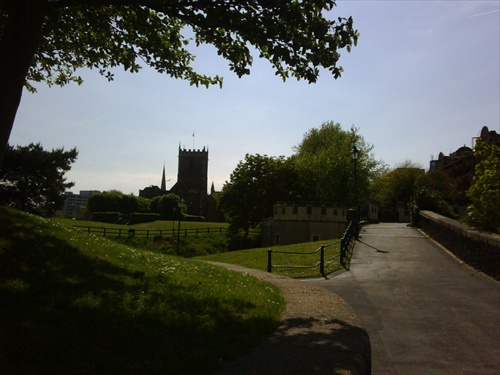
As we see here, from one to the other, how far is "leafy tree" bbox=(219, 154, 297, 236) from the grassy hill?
1719 inches

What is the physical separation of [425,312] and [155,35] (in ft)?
28.1

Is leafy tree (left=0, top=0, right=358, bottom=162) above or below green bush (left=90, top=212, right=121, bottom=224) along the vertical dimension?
above

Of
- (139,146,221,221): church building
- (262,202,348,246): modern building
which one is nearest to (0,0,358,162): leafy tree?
(262,202,348,246): modern building

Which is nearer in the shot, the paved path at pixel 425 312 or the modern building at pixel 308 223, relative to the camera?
the paved path at pixel 425 312

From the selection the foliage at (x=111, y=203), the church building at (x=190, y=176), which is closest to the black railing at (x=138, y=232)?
the foliage at (x=111, y=203)

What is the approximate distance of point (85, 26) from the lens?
9.73 meters

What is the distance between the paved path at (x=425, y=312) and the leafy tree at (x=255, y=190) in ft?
109

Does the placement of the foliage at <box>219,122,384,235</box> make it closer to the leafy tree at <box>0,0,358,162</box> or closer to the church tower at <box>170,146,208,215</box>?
the leafy tree at <box>0,0,358,162</box>

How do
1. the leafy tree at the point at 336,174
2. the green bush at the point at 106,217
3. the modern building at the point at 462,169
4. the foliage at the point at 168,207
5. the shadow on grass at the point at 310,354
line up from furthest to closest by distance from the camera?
the foliage at the point at 168,207 < the green bush at the point at 106,217 < the modern building at the point at 462,169 < the leafy tree at the point at 336,174 < the shadow on grass at the point at 310,354

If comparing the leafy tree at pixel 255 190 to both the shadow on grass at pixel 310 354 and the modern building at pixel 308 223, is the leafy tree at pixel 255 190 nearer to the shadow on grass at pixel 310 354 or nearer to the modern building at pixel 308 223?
the modern building at pixel 308 223

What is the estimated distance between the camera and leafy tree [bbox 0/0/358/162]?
6215 mm

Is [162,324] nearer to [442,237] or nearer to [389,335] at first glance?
[389,335]

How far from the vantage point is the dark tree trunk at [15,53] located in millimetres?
A: 5887

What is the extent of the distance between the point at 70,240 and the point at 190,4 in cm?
489
